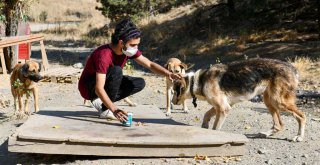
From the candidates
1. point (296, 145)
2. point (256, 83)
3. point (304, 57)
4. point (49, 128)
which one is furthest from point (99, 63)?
point (304, 57)

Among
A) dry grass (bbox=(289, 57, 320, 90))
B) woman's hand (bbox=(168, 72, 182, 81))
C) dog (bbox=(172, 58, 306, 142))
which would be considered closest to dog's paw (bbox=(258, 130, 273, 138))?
dog (bbox=(172, 58, 306, 142))

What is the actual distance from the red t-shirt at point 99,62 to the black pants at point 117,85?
10cm

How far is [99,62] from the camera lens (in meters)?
6.74

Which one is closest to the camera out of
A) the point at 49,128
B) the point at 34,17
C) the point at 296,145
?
the point at 49,128

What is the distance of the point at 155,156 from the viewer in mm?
6176

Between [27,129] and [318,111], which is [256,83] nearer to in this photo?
[27,129]

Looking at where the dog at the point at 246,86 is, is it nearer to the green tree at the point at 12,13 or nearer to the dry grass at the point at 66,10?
the green tree at the point at 12,13

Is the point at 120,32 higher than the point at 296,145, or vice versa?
the point at 120,32

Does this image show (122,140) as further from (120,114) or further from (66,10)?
(66,10)

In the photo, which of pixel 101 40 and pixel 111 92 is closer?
pixel 111 92

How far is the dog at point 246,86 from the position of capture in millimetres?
7242

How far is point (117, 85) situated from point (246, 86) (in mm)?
1951

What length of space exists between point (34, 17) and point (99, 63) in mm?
44519

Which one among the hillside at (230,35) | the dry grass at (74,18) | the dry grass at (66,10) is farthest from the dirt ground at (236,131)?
the dry grass at (66,10)
